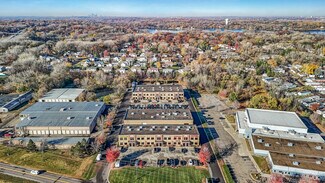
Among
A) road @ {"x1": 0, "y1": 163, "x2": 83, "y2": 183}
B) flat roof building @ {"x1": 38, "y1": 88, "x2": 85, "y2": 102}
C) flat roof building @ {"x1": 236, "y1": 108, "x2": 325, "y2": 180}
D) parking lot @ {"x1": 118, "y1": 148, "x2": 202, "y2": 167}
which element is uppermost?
flat roof building @ {"x1": 38, "y1": 88, "x2": 85, "y2": 102}

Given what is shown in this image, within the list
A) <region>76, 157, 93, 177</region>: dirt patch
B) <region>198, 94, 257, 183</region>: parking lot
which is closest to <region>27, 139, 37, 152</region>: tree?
<region>76, 157, 93, 177</region>: dirt patch

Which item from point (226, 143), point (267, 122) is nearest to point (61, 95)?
point (226, 143)

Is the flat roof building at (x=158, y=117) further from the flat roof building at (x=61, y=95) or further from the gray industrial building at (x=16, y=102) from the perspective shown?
the gray industrial building at (x=16, y=102)

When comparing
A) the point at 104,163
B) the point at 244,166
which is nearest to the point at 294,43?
the point at 244,166

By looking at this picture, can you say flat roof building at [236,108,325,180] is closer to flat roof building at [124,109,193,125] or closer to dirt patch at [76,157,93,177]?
flat roof building at [124,109,193,125]

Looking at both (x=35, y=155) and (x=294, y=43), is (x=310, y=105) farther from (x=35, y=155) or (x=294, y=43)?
(x=294, y=43)

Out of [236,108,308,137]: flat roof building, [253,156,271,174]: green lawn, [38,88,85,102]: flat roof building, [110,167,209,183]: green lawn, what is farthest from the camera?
[38,88,85,102]: flat roof building

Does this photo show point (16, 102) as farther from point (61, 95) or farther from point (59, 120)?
point (59, 120)
